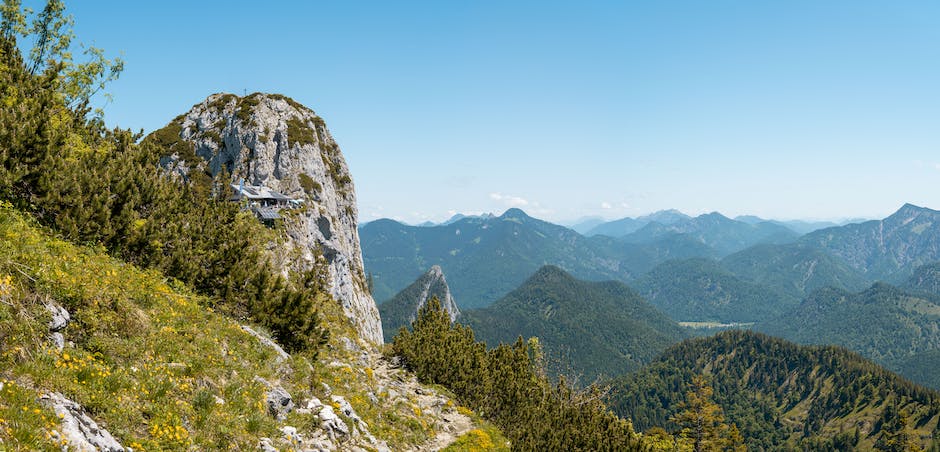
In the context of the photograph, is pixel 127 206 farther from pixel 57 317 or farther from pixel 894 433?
pixel 894 433

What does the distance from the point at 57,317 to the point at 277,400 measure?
20.1 ft

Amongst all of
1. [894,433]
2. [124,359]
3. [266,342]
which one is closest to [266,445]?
[124,359]

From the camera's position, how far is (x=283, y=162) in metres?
68.8

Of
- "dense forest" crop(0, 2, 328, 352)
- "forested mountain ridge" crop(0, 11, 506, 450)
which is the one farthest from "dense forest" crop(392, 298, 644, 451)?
"dense forest" crop(0, 2, 328, 352)

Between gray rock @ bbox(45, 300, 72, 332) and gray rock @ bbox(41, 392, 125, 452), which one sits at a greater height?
gray rock @ bbox(45, 300, 72, 332)

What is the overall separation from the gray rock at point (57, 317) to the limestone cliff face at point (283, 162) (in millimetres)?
46964

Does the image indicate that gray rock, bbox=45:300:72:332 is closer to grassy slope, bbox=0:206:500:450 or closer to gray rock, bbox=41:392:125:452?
grassy slope, bbox=0:206:500:450

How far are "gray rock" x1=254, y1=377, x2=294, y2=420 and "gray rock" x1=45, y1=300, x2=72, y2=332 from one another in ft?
17.8

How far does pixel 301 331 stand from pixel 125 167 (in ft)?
34.1

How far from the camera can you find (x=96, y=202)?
1703 centimetres

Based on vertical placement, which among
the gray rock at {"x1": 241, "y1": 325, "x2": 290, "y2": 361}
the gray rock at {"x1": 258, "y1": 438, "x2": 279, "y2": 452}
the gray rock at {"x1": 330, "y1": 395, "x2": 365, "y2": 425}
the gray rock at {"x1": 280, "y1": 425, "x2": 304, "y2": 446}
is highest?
the gray rock at {"x1": 241, "y1": 325, "x2": 290, "y2": 361}

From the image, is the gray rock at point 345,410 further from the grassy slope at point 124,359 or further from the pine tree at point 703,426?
the pine tree at point 703,426

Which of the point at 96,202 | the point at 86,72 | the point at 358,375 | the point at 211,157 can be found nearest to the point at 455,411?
the point at 358,375

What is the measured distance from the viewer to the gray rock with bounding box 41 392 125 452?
7973mm
